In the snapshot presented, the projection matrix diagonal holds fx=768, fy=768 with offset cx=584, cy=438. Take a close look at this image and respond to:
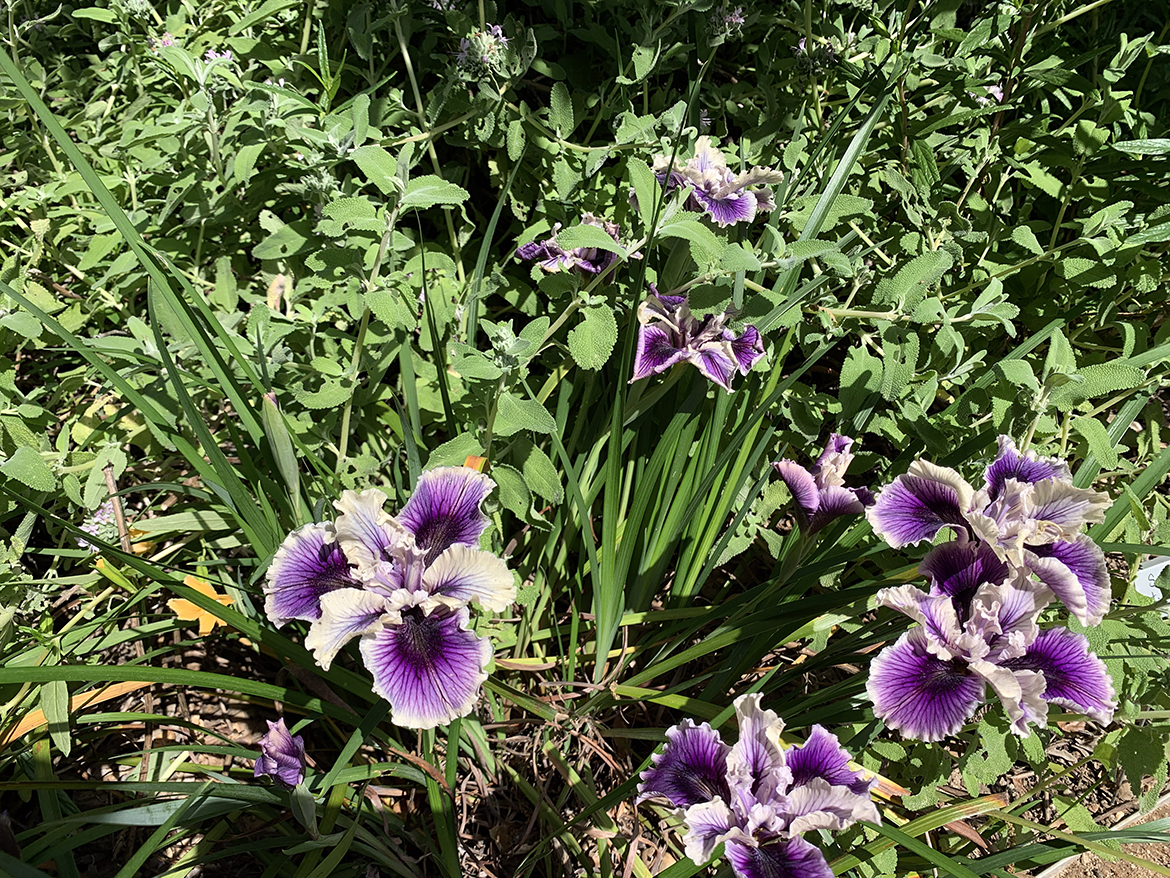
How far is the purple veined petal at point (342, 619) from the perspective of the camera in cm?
123

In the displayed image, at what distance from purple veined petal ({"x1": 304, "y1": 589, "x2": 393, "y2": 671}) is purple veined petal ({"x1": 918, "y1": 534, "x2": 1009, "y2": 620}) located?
92 centimetres

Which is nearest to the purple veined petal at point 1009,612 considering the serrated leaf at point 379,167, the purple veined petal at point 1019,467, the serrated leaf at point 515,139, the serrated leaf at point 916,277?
the purple veined petal at point 1019,467

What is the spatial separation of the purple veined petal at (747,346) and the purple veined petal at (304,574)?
939 mm

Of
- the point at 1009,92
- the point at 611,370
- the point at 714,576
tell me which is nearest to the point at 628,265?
the point at 611,370

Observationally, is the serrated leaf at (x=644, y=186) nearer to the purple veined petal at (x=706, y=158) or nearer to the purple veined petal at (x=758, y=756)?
the purple veined petal at (x=706, y=158)

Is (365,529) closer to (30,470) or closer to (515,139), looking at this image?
(30,470)

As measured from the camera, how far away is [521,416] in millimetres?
1589

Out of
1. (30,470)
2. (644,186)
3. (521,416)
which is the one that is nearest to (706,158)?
(644,186)

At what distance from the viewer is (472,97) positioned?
213 cm

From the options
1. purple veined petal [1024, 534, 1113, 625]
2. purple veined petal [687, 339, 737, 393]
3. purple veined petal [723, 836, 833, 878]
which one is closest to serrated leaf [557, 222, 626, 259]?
purple veined petal [687, 339, 737, 393]

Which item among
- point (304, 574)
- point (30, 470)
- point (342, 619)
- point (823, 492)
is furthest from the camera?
point (30, 470)

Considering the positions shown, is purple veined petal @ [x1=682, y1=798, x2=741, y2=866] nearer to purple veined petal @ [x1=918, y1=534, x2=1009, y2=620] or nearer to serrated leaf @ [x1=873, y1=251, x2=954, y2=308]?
purple veined petal @ [x1=918, y1=534, x2=1009, y2=620]

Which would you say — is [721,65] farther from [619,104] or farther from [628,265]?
[628,265]

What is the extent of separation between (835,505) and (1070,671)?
490 millimetres
